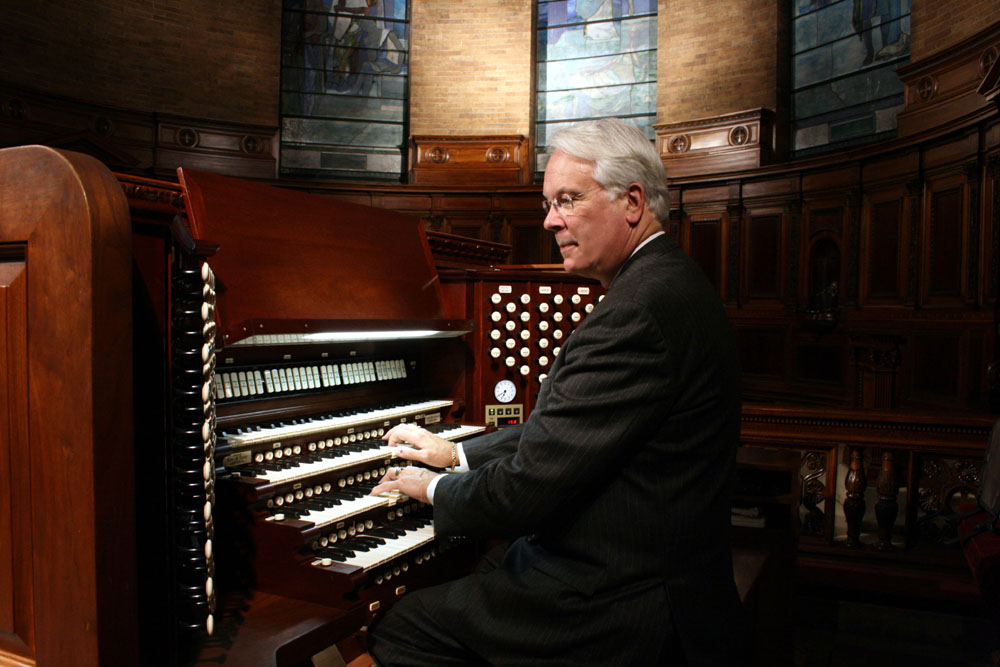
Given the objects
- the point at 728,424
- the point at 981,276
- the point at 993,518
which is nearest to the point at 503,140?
the point at 981,276

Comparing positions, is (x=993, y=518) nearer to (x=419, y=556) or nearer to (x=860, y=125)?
(x=419, y=556)

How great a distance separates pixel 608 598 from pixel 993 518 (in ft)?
7.25

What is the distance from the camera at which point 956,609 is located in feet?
11.4

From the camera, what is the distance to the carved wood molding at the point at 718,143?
9.95m

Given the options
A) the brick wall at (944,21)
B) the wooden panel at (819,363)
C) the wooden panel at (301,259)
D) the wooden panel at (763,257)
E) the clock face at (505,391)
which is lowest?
the wooden panel at (819,363)

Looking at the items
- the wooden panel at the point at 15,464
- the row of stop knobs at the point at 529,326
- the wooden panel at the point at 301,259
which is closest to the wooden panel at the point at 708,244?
the row of stop knobs at the point at 529,326

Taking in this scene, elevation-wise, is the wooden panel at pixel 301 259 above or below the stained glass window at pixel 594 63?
below

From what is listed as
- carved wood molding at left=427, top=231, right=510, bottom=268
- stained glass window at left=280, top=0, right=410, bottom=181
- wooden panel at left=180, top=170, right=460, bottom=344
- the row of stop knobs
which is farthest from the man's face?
stained glass window at left=280, top=0, right=410, bottom=181

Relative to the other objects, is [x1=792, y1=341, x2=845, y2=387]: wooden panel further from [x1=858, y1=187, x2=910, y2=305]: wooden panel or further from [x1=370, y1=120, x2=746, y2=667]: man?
[x1=370, y1=120, x2=746, y2=667]: man

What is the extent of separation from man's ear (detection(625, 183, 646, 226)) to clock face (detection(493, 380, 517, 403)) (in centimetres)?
200

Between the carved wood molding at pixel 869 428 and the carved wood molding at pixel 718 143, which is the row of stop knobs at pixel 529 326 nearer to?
the carved wood molding at pixel 869 428

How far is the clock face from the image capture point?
A: 366 cm

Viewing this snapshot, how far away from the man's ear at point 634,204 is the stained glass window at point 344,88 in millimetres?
10229

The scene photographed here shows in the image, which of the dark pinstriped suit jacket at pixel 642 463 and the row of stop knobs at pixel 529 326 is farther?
the row of stop knobs at pixel 529 326
